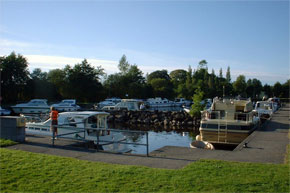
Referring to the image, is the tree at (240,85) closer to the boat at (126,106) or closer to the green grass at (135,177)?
the boat at (126,106)

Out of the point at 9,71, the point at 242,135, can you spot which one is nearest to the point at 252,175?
the point at 242,135

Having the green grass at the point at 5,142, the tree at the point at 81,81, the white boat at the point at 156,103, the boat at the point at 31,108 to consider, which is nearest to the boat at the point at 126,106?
the boat at the point at 31,108

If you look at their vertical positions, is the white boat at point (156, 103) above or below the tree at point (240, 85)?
below

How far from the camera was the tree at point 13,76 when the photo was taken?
57688mm

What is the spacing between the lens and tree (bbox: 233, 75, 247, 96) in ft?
332

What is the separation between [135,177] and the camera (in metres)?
8.13

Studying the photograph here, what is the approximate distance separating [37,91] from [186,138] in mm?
43849

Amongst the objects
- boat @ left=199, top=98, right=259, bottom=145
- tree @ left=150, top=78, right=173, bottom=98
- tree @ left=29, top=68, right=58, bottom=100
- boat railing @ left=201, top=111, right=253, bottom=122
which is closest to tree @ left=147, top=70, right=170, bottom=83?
tree @ left=150, top=78, right=173, bottom=98

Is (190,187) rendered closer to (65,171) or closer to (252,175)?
(252,175)

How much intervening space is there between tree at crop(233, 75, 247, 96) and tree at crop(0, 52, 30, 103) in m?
67.5

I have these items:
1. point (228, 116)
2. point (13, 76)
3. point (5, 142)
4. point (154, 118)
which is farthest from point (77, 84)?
point (5, 142)

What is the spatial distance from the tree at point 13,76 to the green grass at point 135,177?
52.9 meters

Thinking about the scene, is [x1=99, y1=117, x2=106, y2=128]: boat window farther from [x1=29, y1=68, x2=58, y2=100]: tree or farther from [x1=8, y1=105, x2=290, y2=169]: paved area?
[x1=29, y1=68, x2=58, y2=100]: tree

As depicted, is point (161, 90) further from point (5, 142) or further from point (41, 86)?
point (5, 142)
